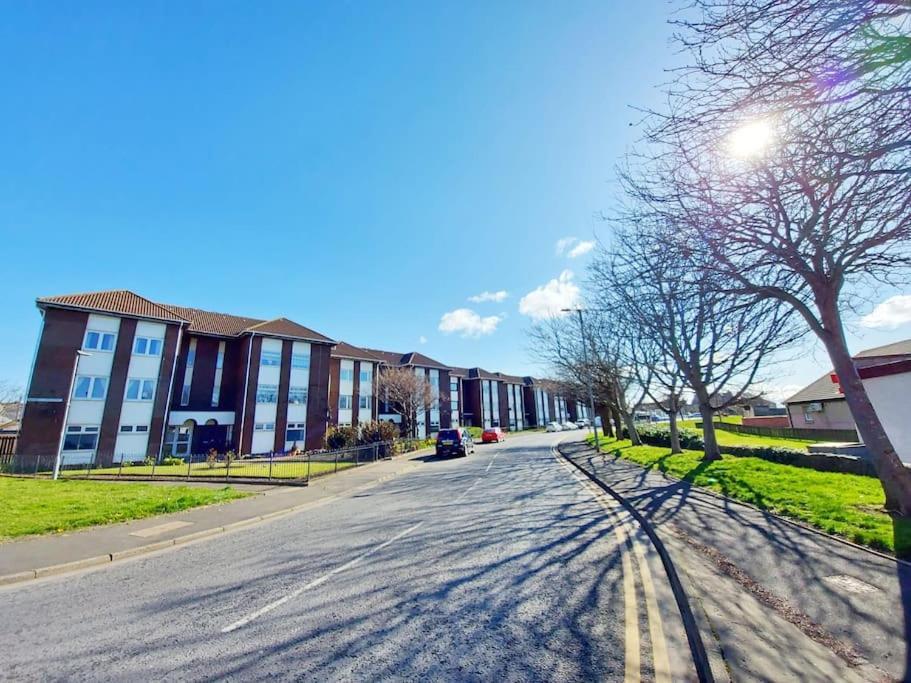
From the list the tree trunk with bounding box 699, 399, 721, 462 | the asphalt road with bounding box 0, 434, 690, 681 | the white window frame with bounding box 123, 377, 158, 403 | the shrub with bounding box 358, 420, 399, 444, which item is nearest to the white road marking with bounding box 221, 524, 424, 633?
the asphalt road with bounding box 0, 434, 690, 681

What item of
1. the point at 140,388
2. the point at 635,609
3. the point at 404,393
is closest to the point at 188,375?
the point at 140,388

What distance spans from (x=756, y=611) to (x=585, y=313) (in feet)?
82.6

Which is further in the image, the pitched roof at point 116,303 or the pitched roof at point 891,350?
the pitched roof at point 116,303

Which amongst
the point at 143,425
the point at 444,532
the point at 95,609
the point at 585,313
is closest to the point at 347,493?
the point at 444,532

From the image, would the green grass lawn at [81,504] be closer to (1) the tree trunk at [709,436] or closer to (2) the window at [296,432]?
(1) the tree trunk at [709,436]

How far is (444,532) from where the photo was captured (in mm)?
8016

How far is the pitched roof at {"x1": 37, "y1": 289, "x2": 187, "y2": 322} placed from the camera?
1054 inches

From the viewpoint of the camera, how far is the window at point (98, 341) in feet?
91.0

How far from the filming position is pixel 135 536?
893cm

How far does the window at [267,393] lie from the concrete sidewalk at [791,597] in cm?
3403

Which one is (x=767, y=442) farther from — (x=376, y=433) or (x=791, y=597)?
(x=791, y=597)

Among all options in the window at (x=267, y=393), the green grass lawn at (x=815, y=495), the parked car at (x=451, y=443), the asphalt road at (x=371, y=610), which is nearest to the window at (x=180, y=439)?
the window at (x=267, y=393)

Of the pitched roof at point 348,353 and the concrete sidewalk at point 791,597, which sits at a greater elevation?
the pitched roof at point 348,353

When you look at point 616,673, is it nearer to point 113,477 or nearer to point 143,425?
point 113,477
